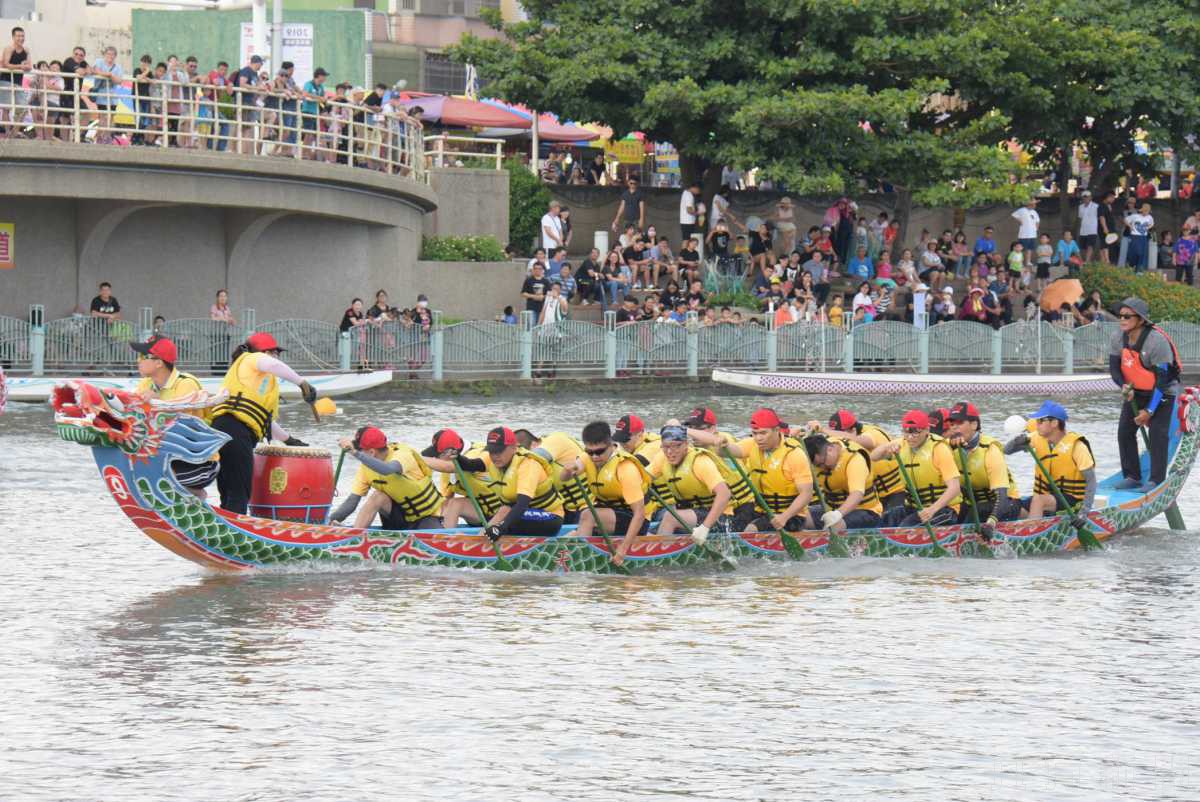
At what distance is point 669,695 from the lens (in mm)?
13039

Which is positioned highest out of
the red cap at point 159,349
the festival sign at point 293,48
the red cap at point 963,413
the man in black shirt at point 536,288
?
the festival sign at point 293,48

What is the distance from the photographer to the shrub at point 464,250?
38000 mm

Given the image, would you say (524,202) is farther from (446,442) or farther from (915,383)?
(446,442)

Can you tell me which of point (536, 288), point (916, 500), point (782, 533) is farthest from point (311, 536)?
point (536, 288)

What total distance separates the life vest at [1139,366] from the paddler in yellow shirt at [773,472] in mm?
4519

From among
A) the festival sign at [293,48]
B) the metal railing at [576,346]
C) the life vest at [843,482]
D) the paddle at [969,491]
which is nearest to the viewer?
the life vest at [843,482]

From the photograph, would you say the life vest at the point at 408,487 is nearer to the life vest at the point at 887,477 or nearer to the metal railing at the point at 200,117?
the life vest at the point at 887,477

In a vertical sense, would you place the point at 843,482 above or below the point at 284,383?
below

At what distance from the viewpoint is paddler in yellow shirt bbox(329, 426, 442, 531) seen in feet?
53.1

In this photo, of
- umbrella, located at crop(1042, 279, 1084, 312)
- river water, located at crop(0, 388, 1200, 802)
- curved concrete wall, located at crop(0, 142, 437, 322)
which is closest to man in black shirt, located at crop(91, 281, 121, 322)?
curved concrete wall, located at crop(0, 142, 437, 322)

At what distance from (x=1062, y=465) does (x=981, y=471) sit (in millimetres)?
1014

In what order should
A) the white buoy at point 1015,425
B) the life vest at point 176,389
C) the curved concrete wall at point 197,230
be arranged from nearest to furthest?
the life vest at point 176,389
the white buoy at point 1015,425
the curved concrete wall at point 197,230

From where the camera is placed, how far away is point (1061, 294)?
40438 millimetres

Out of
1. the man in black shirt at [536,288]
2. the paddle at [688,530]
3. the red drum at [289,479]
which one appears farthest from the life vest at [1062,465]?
the man in black shirt at [536,288]
